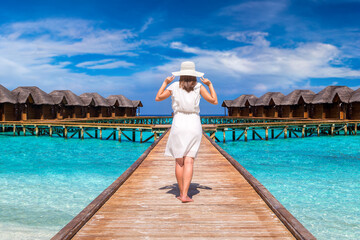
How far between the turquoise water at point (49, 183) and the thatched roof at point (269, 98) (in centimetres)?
3325

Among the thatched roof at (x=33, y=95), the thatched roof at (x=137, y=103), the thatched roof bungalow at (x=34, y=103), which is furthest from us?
the thatched roof at (x=137, y=103)

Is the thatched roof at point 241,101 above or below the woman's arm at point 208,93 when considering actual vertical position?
above

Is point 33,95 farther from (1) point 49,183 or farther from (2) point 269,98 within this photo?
(2) point 269,98

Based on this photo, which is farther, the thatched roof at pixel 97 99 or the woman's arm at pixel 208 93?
the thatched roof at pixel 97 99

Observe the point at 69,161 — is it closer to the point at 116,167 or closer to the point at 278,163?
the point at 116,167

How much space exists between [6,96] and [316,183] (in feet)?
115

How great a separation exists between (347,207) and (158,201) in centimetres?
710

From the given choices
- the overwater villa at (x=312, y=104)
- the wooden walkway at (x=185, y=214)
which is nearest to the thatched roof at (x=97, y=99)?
the overwater villa at (x=312, y=104)

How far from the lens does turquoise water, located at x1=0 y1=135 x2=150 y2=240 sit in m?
7.34

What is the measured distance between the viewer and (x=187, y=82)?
12.6 ft

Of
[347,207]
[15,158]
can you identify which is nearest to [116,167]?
[15,158]

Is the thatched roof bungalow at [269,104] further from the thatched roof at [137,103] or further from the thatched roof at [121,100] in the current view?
the thatched roof at [121,100]

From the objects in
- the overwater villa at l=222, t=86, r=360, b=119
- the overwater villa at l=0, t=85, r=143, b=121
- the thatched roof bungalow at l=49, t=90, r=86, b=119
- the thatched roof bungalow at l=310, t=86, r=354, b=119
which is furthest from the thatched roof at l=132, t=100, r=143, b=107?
the thatched roof bungalow at l=310, t=86, r=354, b=119

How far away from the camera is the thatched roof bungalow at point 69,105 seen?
141 ft
